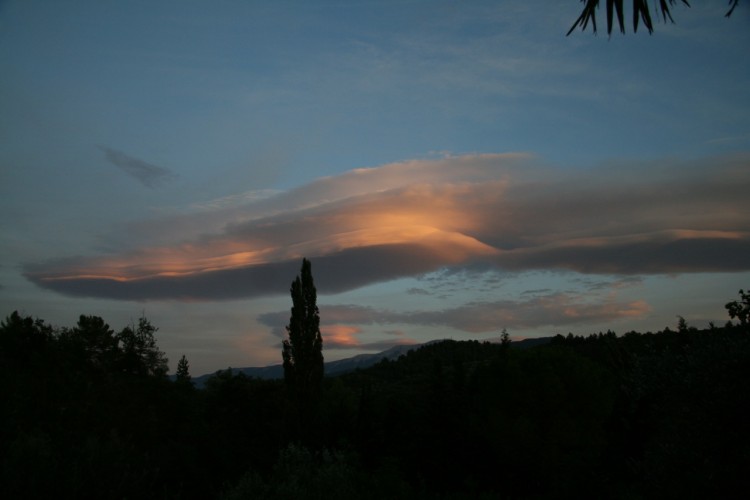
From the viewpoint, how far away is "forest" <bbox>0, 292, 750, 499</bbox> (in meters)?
12.6

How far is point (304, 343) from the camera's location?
172ft

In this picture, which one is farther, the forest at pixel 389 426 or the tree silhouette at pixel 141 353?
the tree silhouette at pixel 141 353

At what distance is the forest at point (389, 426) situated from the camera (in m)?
12.6

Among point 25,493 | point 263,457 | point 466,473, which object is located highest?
point 25,493

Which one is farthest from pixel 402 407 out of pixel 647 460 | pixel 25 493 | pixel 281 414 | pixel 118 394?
pixel 647 460

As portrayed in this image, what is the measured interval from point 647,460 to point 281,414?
41927 mm

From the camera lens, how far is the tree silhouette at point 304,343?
5112 centimetres

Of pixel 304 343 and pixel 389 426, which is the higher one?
pixel 304 343

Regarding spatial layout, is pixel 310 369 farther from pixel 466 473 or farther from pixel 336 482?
pixel 336 482

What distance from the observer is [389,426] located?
162 ft

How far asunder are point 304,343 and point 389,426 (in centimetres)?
976

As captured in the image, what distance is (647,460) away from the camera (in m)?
13.3

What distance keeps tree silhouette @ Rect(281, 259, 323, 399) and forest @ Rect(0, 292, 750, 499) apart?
1.55m

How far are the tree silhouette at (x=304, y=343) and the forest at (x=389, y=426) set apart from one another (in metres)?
1.55
